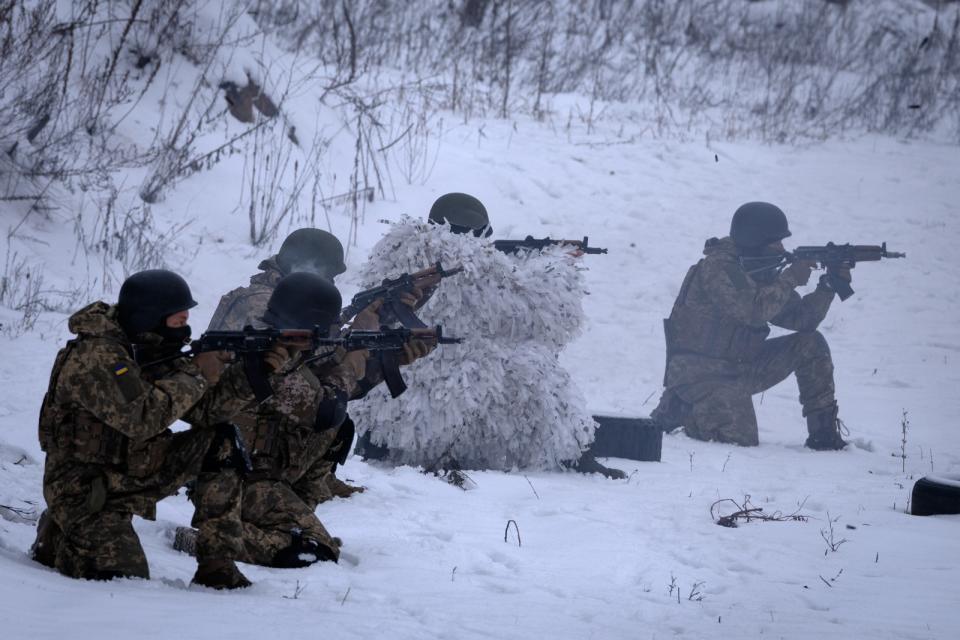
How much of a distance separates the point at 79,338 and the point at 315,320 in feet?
3.47

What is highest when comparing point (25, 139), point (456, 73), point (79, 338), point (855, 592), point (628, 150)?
point (456, 73)

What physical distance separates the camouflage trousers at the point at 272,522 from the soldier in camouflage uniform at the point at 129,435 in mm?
172

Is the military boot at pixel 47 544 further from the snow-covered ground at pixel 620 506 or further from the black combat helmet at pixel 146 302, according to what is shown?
the black combat helmet at pixel 146 302

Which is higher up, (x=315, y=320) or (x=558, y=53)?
(x=558, y=53)

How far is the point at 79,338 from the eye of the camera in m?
3.03

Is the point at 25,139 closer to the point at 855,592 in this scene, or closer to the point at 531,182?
the point at 531,182

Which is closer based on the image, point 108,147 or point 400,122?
point 108,147

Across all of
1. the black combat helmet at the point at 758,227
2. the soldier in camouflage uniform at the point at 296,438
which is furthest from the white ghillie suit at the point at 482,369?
the black combat helmet at the point at 758,227

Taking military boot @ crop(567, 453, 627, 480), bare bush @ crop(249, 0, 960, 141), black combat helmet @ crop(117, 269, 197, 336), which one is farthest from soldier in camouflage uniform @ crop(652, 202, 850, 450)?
bare bush @ crop(249, 0, 960, 141)

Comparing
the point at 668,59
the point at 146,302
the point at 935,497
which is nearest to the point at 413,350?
the point at 146,302

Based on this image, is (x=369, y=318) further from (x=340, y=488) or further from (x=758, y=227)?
(x=758, y=227)

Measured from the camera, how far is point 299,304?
389 centimetres

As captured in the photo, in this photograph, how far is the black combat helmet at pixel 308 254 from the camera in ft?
17.6

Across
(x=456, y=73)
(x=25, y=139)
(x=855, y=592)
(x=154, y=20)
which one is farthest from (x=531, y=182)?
(x=855, y=592)
